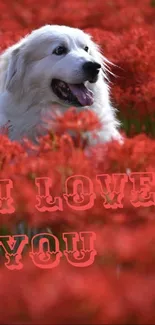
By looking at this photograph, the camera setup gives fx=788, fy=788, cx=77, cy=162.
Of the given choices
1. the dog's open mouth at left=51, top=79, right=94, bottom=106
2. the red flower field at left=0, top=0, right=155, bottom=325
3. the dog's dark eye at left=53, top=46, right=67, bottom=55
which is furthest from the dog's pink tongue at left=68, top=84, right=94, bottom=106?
the red flower field at left=0, top=0, right=155, bottom=325

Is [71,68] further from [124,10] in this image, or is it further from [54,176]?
[124,10]

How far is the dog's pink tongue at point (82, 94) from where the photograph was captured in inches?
171

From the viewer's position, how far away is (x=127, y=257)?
1418 mm

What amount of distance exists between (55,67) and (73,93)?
195 mm

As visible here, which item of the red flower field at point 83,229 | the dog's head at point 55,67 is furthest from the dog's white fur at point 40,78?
the red flower field at point 83,229

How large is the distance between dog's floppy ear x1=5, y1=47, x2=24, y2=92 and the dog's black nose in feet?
1.62

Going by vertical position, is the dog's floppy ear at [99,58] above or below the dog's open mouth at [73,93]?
above

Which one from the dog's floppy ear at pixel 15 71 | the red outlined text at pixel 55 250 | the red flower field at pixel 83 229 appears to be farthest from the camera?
the dog's floppy ear at pixel 15 71

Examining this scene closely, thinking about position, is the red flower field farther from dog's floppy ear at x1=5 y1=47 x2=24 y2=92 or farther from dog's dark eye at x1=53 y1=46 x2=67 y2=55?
dog's floppy ear at x1=5 y1=47 x2=24 y2=92

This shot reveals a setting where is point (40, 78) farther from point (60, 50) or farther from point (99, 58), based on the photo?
point (99, 58)

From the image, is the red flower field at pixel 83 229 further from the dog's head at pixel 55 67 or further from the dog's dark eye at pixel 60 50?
the dog's dark eye at pixel 60 50

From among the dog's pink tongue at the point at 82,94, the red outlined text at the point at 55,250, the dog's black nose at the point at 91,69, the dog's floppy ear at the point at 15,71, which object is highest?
the dog's floppy ear at the point at 15,71

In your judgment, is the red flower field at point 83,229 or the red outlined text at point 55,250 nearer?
the red flower field at point 83,229

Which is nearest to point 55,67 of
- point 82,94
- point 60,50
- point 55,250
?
point 60,50
